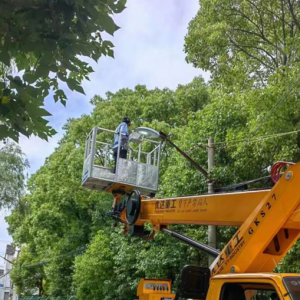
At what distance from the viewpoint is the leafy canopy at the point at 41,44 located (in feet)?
10.6

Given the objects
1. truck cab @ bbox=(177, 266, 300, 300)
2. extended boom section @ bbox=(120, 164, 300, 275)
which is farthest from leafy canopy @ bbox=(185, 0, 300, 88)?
truck cab @ bbox=(177, 266, 300, 300)

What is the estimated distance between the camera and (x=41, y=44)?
10.9 ft

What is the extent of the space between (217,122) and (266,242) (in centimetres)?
1125

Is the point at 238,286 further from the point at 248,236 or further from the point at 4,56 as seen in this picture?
the point at 4,56

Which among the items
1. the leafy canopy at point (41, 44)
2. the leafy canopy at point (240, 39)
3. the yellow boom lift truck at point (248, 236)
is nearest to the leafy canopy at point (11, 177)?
the leafy canopy at point (240, 39)

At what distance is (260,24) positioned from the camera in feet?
44.3

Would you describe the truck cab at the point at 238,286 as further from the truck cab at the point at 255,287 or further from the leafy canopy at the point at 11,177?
the leafy canopy at the point at 11,177

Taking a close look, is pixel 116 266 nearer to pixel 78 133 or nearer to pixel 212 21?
pixel 78 133

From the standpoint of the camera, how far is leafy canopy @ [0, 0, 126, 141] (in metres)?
3.24

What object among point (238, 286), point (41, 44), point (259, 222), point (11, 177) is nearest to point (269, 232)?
point (259, 222)

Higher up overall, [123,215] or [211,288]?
[123,215]

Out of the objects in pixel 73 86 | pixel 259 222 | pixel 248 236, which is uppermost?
pixel 73 86

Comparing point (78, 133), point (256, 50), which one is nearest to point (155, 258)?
point (256, 50)

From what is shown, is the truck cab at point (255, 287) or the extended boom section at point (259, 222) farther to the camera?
the extended boom section at point (259, 222)
